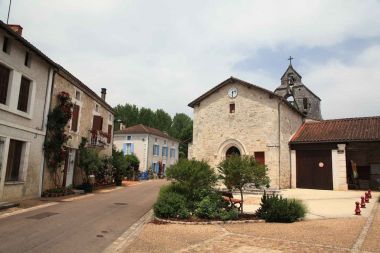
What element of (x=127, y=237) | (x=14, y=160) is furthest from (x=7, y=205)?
(x=127, y=237)

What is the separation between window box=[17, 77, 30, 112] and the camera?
40.4 ft

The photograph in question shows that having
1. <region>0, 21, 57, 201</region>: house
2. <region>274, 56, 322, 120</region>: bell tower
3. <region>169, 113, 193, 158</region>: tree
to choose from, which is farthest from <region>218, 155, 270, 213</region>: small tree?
<region>169, 113, 193, 158</region>: tree

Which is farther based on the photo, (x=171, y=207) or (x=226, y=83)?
(x=226, y=83)

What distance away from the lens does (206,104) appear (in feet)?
75.6

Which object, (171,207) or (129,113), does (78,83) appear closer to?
(171,207)

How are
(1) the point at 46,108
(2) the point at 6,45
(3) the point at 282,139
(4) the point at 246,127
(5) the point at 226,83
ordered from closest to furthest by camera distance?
(2) the point at 6,45 < (1) the point at 46,108 < (3) the point at 282,139 < (4) the point at 246,127 < (5) the point at 226,83

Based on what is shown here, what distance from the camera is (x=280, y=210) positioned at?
9.29m

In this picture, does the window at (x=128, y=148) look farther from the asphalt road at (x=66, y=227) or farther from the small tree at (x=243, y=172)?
the small tree at (x=243, y=172)

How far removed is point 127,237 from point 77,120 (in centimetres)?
1161

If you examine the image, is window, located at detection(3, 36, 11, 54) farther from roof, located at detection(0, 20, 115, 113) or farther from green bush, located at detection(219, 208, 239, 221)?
green bush, located at detection(219, 208, 239, 221)

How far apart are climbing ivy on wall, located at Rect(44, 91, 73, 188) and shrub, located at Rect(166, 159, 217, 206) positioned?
21.8ft

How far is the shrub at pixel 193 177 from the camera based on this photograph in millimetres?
10352

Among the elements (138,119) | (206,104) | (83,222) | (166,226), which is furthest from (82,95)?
(138,119)

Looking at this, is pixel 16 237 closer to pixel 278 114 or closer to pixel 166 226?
pixel 166 226
